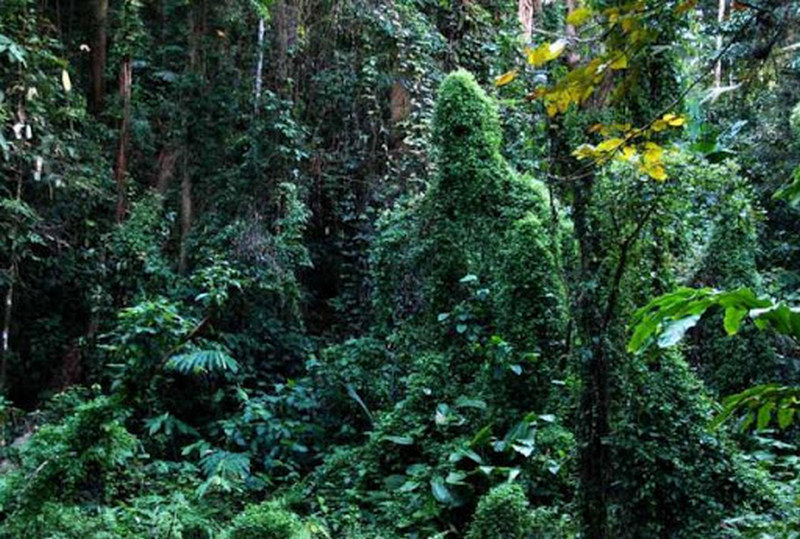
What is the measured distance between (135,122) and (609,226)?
698 cm

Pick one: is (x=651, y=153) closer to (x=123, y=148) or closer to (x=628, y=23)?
(x=628, y=23)

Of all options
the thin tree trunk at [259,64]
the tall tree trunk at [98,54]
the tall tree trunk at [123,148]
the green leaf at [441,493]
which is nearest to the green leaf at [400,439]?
the green leaf at [441,493]

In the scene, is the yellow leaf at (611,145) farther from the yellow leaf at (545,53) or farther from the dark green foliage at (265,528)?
the dark green foliage at (265,528)

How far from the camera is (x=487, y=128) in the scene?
20.0 feet

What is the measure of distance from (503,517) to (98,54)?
747cm

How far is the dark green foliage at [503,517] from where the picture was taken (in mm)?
3666

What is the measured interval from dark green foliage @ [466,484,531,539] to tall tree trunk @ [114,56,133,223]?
5.96 meters

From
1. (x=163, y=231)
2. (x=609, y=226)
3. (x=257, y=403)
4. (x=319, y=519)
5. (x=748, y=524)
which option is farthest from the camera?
(x=163, y=231)

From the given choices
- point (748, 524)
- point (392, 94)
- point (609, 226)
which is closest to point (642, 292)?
point (609, 226)

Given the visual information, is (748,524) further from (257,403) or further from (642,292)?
(257,403)

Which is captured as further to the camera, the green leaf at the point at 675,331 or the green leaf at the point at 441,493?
the green leaf at the point at 441,493

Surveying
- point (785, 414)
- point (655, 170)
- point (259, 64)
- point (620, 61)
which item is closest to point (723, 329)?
point (785, 414)

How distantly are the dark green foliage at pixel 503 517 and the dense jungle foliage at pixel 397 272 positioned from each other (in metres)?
0.01

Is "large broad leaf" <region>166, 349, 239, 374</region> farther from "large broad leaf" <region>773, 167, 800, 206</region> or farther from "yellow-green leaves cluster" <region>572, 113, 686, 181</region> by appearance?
"large broad leaf" <region>773, 167, 800, 206</region>
